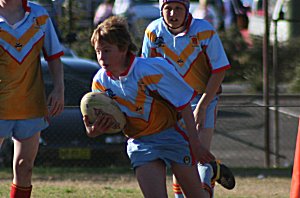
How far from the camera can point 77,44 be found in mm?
14820

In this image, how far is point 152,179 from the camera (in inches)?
229

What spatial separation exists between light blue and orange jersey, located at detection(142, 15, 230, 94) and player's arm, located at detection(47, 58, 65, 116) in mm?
800

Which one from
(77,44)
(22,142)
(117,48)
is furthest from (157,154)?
(77,44)

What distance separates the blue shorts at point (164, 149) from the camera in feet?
19.4

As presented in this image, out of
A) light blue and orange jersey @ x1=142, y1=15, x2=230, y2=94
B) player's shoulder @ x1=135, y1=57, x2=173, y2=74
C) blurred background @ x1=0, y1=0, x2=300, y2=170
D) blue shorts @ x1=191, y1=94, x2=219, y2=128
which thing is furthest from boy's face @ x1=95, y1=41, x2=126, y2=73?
blurred background @ x1=0, y1=0, x2=300, y2=170

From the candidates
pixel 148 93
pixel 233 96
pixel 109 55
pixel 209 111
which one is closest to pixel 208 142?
pixel 209 111

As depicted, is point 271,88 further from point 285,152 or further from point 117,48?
point 117,48

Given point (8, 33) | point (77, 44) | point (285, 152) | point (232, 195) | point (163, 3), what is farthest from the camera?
point (77, 44)

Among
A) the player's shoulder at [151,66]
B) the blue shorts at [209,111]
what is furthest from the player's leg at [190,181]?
the blue shorts at [209,111]

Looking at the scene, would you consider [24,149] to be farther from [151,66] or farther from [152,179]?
[151,66]

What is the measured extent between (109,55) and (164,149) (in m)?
0.70

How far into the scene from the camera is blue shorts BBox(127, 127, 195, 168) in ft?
19.4

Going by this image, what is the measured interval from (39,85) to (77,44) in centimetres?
824

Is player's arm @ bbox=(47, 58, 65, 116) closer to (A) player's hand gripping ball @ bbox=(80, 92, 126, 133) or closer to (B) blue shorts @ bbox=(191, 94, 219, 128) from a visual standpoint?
(A) player's hand gripping ball @ bbox=(80, 92, 126, 133)
